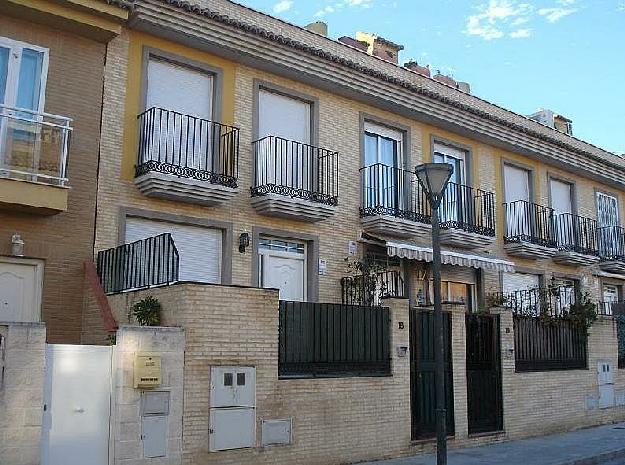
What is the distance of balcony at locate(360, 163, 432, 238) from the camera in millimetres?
15672

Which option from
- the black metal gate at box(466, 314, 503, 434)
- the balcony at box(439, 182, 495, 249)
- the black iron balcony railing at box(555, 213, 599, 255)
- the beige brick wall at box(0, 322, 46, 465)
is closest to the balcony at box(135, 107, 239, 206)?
the beige brick wall at box(0, 322, 46, 465)

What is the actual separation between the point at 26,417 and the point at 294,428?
4.11 m

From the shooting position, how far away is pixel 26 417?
26.6 ft

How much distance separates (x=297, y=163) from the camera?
14625 mm

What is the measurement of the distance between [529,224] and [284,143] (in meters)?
8.44

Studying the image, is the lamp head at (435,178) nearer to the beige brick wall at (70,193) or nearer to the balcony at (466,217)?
the beige brick wall at (70,193)

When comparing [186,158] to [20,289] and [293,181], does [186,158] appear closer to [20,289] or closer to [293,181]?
[293,181]

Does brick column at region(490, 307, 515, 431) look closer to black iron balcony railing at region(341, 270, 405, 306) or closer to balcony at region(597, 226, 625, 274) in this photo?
black iron balcony railing at region(341, 270, 405, 306)

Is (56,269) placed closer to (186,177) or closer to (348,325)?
(186,177)

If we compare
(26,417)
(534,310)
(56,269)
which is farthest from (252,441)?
(534,310)

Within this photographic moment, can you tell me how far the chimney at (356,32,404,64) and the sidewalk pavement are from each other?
36.8ft

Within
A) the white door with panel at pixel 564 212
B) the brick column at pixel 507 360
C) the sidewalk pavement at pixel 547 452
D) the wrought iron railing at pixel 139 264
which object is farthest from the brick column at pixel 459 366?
the white door with panel at pixel 564 212

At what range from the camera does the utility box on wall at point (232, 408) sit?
990 centimetres

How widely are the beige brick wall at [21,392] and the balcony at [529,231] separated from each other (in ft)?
44.4
